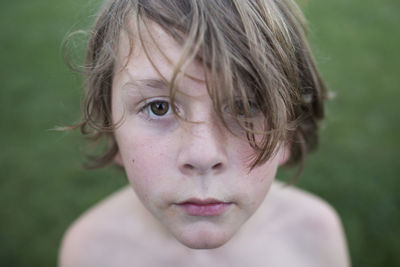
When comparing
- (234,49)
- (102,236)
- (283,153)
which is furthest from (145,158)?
(102,236)

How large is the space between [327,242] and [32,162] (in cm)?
→ 266

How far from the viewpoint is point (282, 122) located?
Result: 3.86 ft

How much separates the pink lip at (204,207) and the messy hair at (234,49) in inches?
6.9

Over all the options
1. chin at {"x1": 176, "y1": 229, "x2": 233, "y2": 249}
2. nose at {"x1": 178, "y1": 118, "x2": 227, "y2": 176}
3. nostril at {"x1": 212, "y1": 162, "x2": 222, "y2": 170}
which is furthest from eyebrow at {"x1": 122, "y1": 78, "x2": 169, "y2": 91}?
chin at {"x1": 176, "y1": 229, "x2": 233, "y2": 249}

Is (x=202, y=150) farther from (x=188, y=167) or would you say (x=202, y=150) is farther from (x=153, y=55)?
(x=153, y=55)

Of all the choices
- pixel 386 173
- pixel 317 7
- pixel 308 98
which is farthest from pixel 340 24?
pixel 308 98

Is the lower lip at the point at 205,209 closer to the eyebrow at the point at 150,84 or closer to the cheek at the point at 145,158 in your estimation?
the cheek at the point at 145,158

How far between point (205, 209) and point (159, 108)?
0.34 m

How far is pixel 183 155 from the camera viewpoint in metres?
1.11

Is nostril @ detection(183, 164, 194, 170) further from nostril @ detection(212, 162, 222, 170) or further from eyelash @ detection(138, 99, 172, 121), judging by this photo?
eyelash @ detection(138, 99, 172, 121)

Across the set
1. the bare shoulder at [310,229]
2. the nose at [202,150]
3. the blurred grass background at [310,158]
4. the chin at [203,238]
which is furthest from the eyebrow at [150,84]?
the bare shoulder at [310,229]

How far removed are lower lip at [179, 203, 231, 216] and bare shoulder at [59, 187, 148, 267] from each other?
0.73 meters

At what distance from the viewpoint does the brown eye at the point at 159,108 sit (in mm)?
1184

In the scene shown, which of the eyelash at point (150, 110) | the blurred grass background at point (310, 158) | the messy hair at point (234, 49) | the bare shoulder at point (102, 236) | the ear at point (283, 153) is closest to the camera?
the messy hair at point (234, 49)
